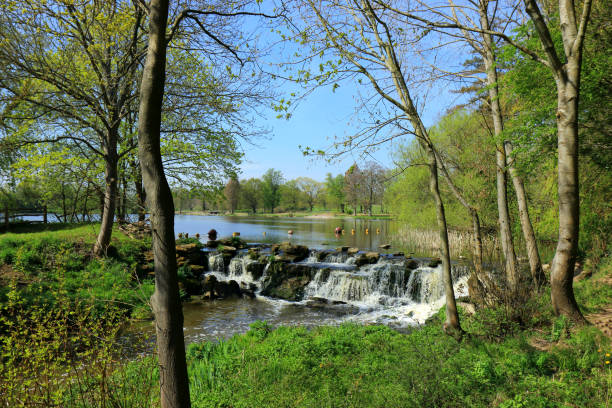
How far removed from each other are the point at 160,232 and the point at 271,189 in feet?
234

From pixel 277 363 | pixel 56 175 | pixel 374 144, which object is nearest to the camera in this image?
pixel 277 363

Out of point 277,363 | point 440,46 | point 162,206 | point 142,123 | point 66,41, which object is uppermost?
point 66,41

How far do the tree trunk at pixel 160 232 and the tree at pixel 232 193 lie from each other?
215 feet

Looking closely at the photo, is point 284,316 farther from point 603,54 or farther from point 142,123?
point 603,54

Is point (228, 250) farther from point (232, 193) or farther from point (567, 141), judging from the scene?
point (232, 193)

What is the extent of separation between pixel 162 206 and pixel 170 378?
1169 millimetres

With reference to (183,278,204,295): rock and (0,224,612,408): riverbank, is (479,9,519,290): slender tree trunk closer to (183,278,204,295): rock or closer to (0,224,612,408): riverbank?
(0,224,612,408): riverbank

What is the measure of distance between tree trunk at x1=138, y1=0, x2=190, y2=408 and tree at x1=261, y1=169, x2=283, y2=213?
70.3 m

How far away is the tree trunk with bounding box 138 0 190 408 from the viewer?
86.0 inches

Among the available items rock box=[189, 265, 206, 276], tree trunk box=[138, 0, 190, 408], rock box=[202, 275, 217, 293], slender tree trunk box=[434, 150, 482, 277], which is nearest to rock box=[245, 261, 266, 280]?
rock box=[189, 265, 206, 276]

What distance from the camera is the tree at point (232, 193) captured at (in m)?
67.7

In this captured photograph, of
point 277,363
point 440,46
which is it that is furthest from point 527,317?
point 440,46

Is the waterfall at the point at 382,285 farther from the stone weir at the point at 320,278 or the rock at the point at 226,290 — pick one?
the rock at the point at 226,290

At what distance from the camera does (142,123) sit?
2.19m
